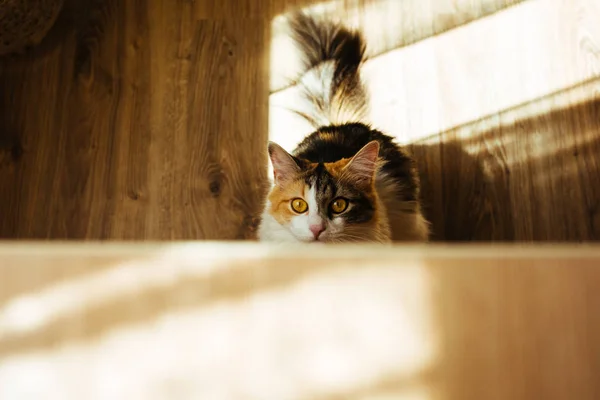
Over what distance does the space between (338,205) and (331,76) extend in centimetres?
54

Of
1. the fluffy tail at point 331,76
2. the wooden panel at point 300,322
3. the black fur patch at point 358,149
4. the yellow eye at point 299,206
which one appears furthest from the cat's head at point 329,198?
the wooden panel at point 300,322

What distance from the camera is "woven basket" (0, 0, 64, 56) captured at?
1398 mm

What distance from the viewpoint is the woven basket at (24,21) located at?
1398 millimetres

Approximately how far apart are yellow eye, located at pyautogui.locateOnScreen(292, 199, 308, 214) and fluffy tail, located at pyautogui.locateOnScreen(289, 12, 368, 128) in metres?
0.44

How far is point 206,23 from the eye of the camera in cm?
167

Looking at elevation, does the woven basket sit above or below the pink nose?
above

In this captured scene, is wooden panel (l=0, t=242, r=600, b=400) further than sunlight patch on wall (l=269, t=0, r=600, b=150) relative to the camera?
No

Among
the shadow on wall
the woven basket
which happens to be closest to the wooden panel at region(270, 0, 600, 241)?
the shadow on wall

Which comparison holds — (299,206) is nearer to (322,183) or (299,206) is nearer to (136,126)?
(322,183)

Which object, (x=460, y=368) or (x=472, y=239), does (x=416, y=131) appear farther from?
(x=460, y=368)

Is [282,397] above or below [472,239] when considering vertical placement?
below

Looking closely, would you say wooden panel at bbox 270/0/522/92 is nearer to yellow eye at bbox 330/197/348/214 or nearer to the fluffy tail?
the fluffy tail

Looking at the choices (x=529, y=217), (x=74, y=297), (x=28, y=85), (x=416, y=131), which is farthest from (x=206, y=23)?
(x=74, y=297)

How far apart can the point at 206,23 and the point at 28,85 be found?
2.18 feet
